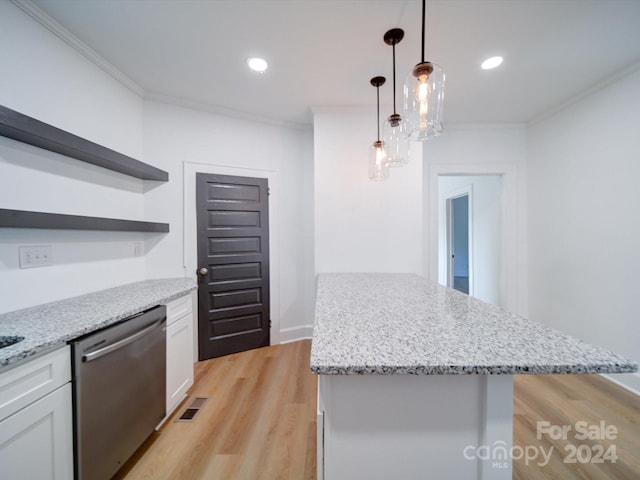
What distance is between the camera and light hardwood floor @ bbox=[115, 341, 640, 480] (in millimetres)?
1447

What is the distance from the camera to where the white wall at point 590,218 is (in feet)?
7.06

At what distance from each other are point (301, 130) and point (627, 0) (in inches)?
107

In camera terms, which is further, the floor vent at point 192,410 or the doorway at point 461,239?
the doorway at point 461,239

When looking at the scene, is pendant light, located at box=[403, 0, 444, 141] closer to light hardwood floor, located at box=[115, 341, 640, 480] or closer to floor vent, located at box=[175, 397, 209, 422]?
light hardwood floor, located at box=[115, 341, 640, 480]

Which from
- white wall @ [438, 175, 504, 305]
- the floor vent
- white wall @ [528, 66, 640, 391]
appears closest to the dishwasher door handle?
the floor vent

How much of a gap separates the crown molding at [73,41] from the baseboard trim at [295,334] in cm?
300

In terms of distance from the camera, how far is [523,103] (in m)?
2.71

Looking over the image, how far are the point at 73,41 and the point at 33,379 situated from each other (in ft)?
7.22

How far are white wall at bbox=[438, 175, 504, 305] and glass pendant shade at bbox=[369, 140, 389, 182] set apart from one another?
2306 mm

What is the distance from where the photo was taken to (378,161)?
197 centimetres

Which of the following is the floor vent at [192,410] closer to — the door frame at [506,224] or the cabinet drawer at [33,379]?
the cabinet drawer at [33,379]

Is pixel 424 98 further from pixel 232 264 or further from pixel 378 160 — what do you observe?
pixel 232 264

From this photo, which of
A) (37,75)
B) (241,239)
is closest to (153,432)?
(241,239)

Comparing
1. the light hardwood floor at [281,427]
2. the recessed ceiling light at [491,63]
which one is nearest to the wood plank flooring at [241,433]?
the light hardwood floor at [281,427]
